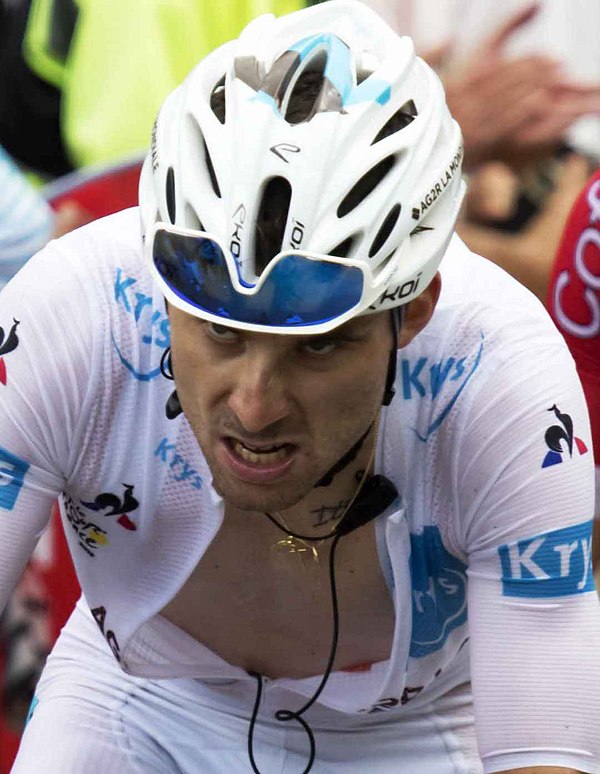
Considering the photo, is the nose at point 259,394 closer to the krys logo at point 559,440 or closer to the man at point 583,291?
the krys logo at point 559,440

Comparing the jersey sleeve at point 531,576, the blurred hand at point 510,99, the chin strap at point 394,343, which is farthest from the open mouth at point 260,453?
the blurred hand at point 510,99

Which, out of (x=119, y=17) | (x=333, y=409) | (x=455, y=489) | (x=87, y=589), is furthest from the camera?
(x=119, y=17)

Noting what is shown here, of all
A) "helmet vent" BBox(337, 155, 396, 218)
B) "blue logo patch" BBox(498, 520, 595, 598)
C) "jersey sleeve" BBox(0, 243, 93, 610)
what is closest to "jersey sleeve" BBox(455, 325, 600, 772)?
"blue logo patch" BBox(498, 520, 595, 598)

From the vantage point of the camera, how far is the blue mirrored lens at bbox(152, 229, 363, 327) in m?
2.31

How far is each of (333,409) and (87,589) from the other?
0.79m

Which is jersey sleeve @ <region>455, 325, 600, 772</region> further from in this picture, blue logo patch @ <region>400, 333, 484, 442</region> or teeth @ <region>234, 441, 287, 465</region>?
teeth @ <region>234, 441, 287, 465</region>

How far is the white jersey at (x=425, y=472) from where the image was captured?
250cm

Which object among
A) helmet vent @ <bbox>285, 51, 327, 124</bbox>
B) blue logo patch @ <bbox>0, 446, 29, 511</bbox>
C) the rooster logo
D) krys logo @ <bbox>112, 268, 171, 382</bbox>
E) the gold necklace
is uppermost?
helmet vent @ <bbox>285, 51, 327, 124</bbox>

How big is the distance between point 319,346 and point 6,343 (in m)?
0.53

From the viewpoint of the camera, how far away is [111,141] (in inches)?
185

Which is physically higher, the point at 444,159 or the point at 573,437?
the point at 444,159

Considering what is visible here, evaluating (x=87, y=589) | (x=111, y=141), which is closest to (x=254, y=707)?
(x=87, y=589)

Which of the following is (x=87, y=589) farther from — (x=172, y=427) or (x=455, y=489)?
(x=455, y=489)

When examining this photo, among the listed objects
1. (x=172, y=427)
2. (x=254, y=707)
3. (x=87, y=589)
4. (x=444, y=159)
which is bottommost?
(x=254, y=707)
